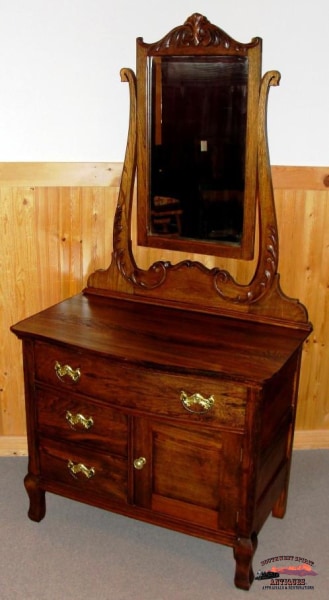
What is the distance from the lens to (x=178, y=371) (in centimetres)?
201

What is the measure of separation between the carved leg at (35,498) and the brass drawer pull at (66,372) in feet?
1.43

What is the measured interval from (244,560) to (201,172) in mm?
1219

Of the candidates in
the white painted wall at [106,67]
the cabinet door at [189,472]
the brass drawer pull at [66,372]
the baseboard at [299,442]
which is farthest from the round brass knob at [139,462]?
the white painted wall at [106,67]

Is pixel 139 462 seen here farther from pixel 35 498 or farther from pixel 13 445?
pixel 13 445

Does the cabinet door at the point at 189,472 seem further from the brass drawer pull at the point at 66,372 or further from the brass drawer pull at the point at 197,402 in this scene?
the brass drawer pull at the point at 66,372

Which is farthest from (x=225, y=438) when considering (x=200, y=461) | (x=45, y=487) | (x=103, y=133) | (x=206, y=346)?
(x=103, y=133)

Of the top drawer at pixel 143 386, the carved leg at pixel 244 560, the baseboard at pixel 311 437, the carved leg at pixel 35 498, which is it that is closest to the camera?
the top drawer at pixel 143 386

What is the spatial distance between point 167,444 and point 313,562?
25.2 inches

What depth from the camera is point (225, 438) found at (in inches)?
80.7

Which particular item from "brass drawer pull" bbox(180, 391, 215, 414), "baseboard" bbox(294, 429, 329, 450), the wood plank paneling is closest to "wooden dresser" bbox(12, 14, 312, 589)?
"brass drawer pull" bbox(180, 391, 215, 414)

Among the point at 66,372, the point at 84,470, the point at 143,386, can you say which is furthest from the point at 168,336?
the point at 84,470

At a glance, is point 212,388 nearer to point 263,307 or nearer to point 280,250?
point 263,307

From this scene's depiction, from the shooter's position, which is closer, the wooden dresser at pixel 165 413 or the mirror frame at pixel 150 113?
the wooden dresser at pixel 165 413

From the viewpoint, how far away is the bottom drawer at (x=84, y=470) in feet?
7.38
